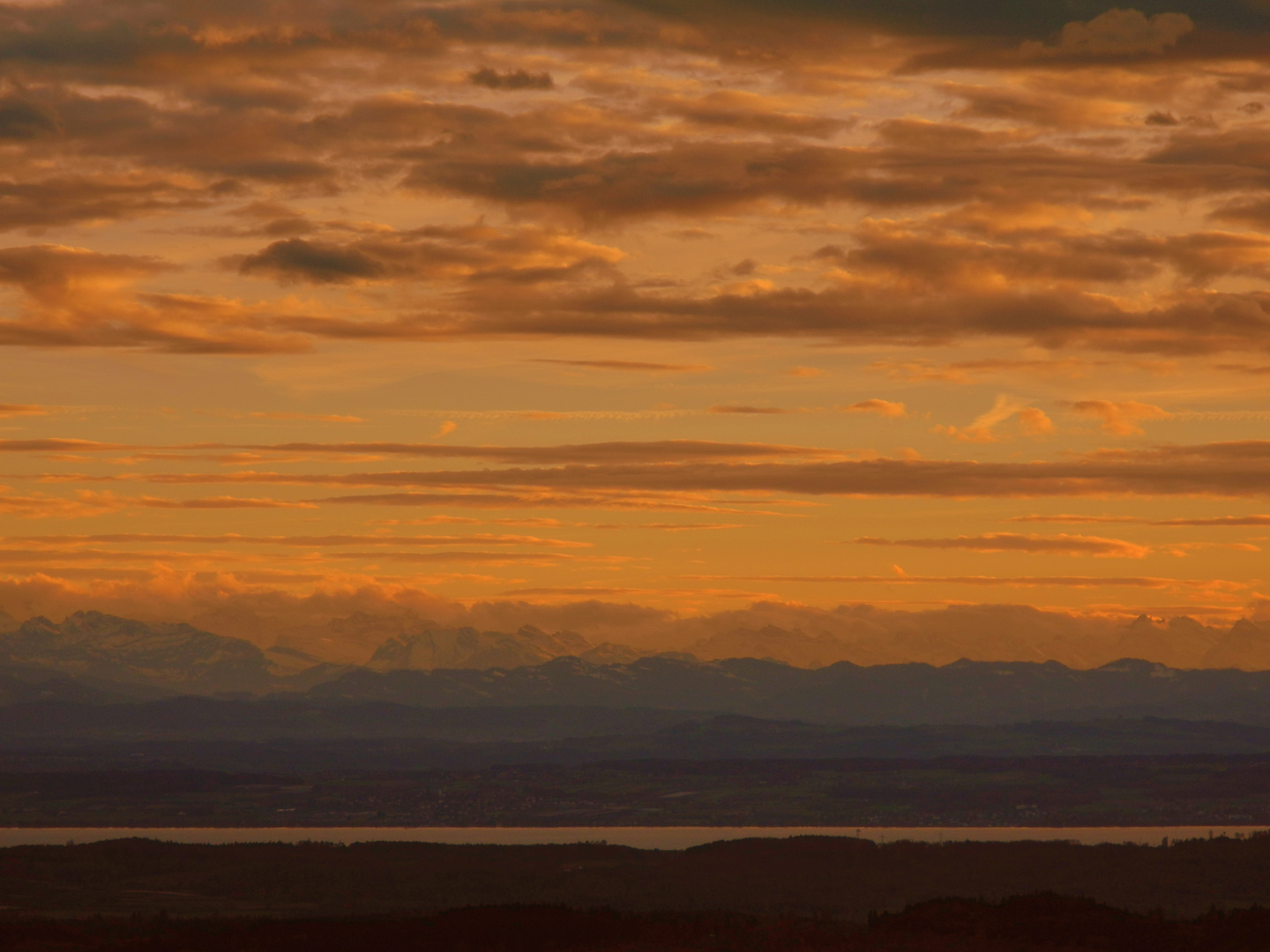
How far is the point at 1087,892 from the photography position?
576 ft

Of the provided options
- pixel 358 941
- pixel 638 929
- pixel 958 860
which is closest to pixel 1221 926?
pixel 638 929

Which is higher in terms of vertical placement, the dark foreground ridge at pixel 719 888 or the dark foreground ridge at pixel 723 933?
the dark foreground ridge at pixel 719 888

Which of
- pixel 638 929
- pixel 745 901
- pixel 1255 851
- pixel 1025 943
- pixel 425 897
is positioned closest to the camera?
pixel 1025 943

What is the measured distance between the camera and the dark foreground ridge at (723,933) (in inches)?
3848

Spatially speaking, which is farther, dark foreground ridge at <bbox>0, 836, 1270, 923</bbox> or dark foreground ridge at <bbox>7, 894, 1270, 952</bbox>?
dark foreground ridge at <bbox>0, 836, 1270, 923</bbox>

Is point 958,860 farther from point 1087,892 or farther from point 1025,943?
point 1025,943

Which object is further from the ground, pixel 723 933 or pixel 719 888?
pixel 719 888

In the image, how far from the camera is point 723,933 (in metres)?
104

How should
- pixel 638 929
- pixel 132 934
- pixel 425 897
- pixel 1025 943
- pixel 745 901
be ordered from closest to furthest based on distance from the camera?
pixel 1025 943 < pixel 638 929 < pixel 132 934 < pixel 745 901 < pixel 425 897

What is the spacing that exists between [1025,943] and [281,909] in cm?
9672

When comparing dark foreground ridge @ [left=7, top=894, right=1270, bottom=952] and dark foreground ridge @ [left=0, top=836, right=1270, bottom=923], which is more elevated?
dark foreground ridge @ [left=0, top=836, right=1270, bottom=923]

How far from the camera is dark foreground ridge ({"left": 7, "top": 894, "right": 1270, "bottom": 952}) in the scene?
97.8m

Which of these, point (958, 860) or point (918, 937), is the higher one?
point (958, 860)

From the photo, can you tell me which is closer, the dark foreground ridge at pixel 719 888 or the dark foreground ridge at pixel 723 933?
the dark foreground ridge at pixel 723 933
